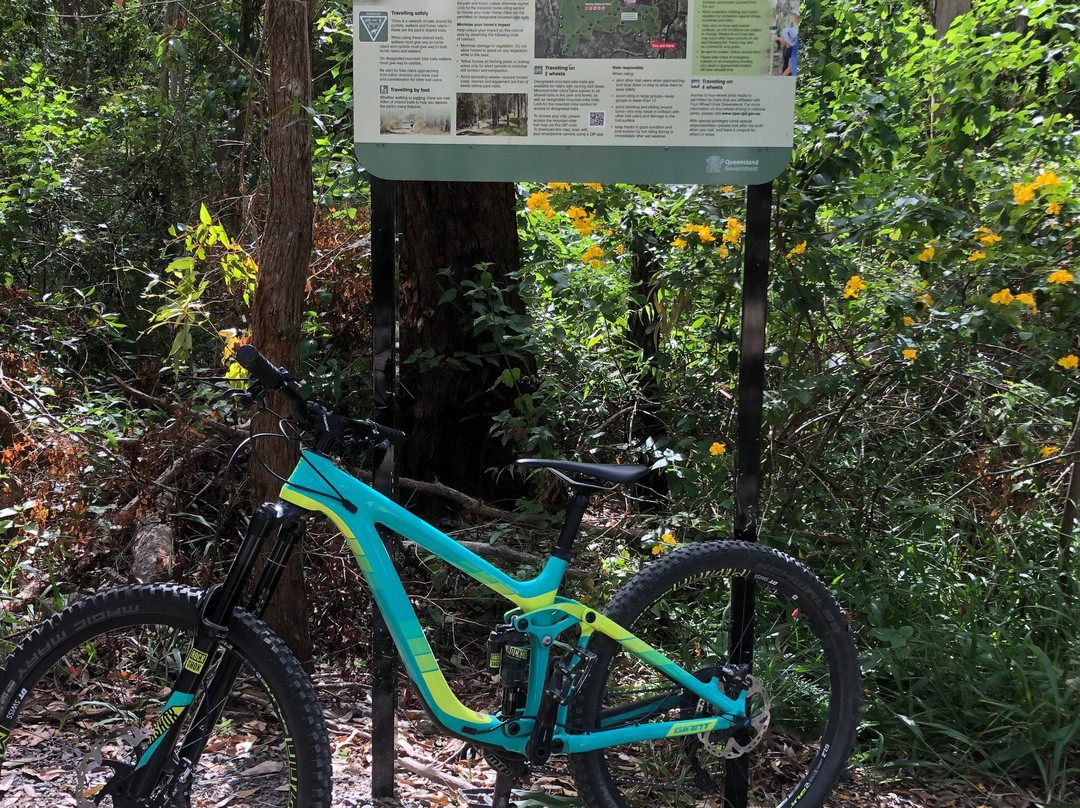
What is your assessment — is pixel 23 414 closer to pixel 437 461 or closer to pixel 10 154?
pixel 437 461

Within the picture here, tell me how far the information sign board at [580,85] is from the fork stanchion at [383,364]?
206 millimetres

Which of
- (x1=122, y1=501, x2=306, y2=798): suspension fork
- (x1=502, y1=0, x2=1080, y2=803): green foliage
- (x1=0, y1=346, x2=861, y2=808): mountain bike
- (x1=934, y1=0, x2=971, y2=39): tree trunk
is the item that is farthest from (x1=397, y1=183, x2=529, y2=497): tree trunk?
(x1=934, y1=0, x2=971, y2=39): tree trunk

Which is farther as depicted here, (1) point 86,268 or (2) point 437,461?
(1) point 86,268

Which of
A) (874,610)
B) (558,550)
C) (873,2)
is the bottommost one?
(874,610)

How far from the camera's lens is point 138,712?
3.04 m

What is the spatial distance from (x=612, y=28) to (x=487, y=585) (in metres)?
1.58

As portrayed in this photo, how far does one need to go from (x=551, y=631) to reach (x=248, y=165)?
4.31 m

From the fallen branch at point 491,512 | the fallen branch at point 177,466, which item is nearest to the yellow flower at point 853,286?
the fallen branch at point 491,512

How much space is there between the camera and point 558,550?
2.43m

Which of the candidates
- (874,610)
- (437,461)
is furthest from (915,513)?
(437,461)

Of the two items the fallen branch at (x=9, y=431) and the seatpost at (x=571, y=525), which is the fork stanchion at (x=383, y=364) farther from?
the fallen branch at (x=9, y=431)

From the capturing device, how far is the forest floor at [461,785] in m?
2.81

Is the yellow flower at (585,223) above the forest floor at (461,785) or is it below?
above

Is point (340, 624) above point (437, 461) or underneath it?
underneath
